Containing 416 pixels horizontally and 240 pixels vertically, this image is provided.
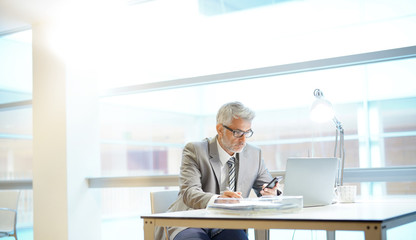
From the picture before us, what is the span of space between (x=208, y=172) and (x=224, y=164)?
0.40 ft

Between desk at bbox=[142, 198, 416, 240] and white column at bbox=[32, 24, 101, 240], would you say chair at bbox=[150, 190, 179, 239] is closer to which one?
desk at bbox=[142, 198, 416, 240]

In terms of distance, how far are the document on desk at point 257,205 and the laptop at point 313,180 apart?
0.39 metres

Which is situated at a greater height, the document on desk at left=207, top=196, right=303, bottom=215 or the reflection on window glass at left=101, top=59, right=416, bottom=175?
the reflection on window glass at left=101, top=59, right=416, bottom=175

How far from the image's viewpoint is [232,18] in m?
4.20

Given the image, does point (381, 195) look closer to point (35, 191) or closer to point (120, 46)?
point (120, 46)

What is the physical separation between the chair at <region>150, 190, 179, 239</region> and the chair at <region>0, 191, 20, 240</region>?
225cm

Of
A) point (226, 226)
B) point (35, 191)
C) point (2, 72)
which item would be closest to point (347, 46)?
point (226, 226)

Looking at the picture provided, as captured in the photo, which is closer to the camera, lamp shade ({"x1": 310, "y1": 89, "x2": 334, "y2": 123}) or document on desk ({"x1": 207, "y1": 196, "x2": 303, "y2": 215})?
document on desk ({"x1": 207, "y1": 196, "x2": 303, "y2": 215})

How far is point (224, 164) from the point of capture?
9.02 feet

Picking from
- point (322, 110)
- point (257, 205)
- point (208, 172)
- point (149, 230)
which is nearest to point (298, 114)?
point (322, 110)

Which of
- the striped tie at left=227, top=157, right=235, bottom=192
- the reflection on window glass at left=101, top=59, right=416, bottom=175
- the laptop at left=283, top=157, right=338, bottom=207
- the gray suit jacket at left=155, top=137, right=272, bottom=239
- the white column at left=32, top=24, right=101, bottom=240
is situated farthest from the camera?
the white column at left=32, top=24, right=101, bottom=240

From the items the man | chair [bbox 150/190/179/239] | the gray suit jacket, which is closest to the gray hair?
the man

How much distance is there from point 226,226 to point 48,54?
373cm

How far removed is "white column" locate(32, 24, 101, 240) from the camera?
473 centimetres
